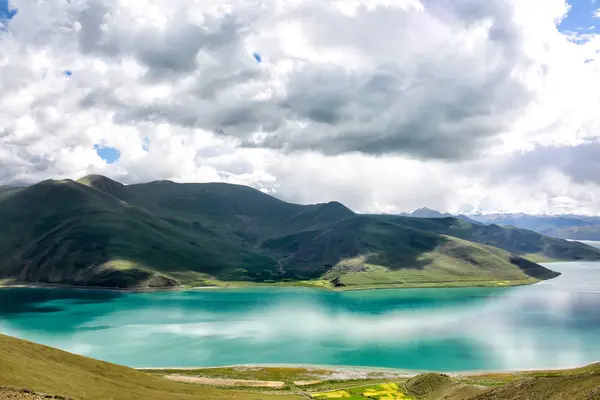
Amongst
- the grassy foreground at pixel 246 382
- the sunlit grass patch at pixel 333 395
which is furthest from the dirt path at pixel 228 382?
the sunlit grass patch at pixel 333 395

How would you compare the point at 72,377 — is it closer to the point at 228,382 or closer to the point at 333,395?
the point at 333,395

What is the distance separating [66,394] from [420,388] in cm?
7979

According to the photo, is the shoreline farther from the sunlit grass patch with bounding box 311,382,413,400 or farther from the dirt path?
the sunlit grass patch with bounding box 311,382,413,400

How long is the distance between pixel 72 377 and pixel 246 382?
64793 millimetres

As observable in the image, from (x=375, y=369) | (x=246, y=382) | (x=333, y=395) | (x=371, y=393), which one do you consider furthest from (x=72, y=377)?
(x=375, y=369)

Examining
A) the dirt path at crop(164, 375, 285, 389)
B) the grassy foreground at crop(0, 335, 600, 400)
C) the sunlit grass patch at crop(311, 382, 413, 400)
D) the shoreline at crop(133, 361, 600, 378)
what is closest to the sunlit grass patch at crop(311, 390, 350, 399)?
the sunlit grass patch at crop(311, 382, 413, 400)

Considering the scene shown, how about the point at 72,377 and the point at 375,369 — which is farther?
the point at 375,369

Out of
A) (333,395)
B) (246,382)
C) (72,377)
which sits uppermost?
(72,377)

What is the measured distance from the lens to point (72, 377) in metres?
58.2

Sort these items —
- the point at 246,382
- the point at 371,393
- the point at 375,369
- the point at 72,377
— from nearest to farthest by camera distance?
the point at 72,377 < the point at 371,393 < the point at 246,382 < the point at 375,369

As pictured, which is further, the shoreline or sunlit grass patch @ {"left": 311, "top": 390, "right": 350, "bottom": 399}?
the shoreline

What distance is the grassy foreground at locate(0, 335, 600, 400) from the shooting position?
170ft

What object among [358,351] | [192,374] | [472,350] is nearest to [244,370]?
[192,374]

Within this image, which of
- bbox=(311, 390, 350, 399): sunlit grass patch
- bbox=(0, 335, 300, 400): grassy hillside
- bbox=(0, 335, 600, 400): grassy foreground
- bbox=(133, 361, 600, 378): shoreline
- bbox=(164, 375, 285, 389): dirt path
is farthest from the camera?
bbox=(133, 361, 600, 378): shoreline
